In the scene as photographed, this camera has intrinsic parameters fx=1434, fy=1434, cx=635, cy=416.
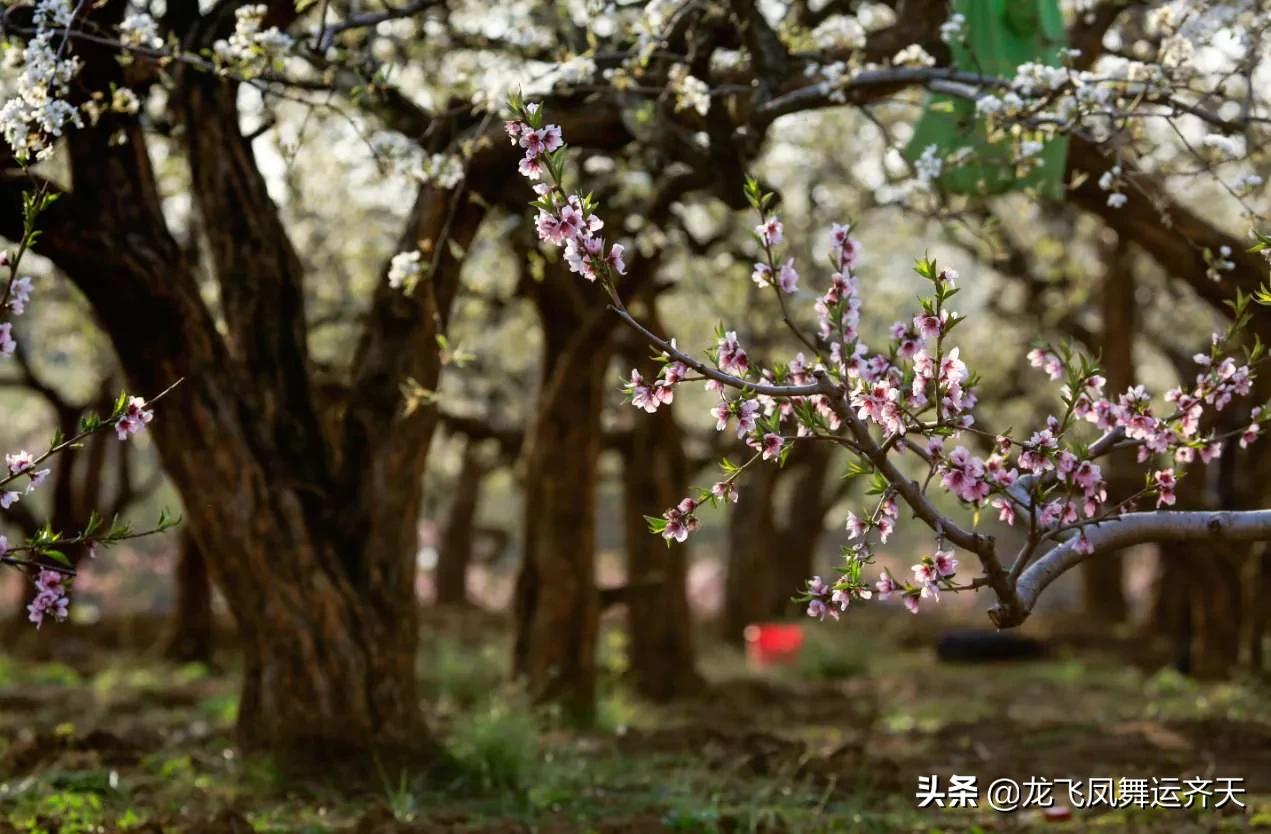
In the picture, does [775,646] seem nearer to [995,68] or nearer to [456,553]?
[456,553]

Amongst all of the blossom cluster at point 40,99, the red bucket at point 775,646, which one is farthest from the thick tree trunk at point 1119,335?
the blossom cluster at point 40,99

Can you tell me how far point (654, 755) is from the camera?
8.09 metres

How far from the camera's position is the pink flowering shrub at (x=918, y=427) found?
12.9 feet

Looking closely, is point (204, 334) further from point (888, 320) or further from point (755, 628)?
point (888, 320)

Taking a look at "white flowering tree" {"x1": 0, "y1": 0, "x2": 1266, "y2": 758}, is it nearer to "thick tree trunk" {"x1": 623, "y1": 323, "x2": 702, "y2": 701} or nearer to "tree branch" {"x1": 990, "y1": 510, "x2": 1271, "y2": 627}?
"tree branch" {"x1": 990, "y1": 510, "x2": 1271, "y2": 627}

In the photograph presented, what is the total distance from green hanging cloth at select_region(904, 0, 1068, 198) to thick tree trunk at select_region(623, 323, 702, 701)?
5054mm

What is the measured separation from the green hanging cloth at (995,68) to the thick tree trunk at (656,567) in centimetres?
505

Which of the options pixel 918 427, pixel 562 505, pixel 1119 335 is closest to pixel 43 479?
pixel 918 427

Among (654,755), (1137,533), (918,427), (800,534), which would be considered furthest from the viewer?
(800,534)

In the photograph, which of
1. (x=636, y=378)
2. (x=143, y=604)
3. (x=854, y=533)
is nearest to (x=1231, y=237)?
(x=854, y=533)

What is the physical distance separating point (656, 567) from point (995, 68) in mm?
6100

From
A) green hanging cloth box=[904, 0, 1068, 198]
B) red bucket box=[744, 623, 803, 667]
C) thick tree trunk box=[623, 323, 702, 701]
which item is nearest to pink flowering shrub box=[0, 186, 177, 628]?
green hanging cloth box=[904, 0, 1068, 198]

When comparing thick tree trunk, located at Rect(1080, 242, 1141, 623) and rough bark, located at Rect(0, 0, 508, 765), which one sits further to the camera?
thick tree trunk, located at Rect(1080, 242, 1141, 623)

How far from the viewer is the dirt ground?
636cm
